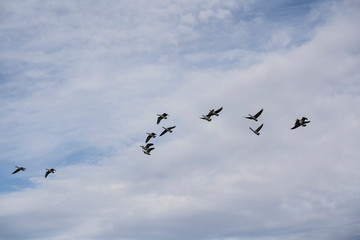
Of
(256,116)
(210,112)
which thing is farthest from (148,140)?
(256,116)

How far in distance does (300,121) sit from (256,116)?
24.0 ft

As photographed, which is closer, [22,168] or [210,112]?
[210,112]

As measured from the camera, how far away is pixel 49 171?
80.6 metres

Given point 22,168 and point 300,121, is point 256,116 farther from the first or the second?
point 22,168

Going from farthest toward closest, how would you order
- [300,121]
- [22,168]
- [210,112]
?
[22,168], [210,112], [300,121]

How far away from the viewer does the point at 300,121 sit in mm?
64625

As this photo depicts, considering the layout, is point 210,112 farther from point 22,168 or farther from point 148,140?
point 22,168

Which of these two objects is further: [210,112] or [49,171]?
[49,171]

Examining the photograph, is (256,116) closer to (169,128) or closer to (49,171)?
(169,128)

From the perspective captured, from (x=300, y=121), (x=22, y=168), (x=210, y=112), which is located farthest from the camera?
(x=22, y=168)

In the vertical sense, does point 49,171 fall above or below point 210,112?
below

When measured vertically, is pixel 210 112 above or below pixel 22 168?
above

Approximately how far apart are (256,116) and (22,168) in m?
47.4

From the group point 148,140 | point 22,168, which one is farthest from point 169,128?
point 22,168
